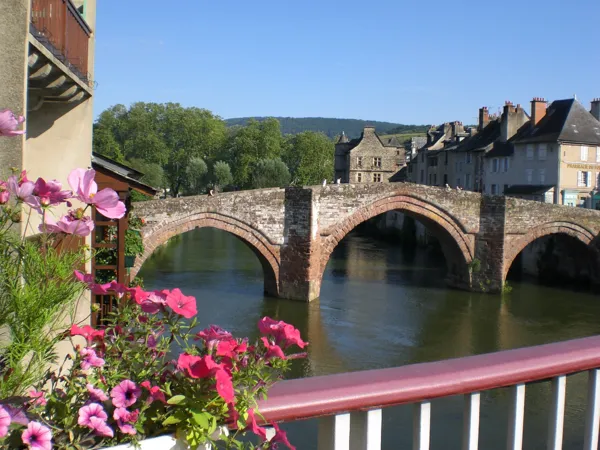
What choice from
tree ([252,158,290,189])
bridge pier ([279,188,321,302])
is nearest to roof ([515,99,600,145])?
bridge pier ([279,188,321,302])

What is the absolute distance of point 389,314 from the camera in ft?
64.8

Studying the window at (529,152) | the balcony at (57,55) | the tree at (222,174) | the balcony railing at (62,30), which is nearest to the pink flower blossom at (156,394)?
the balcony at (57,55)

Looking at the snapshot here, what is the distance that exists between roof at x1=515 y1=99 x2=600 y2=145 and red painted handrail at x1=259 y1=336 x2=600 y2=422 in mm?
30116

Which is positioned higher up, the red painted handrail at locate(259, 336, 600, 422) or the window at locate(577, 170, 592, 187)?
the window at locate(577, 170, 592, 187)

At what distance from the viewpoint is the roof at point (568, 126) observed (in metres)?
30.5

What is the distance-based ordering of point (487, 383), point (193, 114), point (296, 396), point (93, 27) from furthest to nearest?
point (193, 114) → point (93, 27) → point (487, 383) → point (296, 396)

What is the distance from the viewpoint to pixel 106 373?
1.80m

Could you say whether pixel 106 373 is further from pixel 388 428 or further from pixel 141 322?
pixel 388 428

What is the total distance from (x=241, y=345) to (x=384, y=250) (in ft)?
114

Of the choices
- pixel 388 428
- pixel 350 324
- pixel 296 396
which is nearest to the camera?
pixel 296 396

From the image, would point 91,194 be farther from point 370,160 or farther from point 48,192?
point 370,160

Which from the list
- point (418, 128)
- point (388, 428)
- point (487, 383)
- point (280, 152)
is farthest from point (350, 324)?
point (418, 128)

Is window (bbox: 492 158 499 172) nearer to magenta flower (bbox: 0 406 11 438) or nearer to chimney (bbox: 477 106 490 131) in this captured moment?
chimney (bbox: 477 106 490 131)

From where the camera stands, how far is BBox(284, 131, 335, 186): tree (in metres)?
64.5
